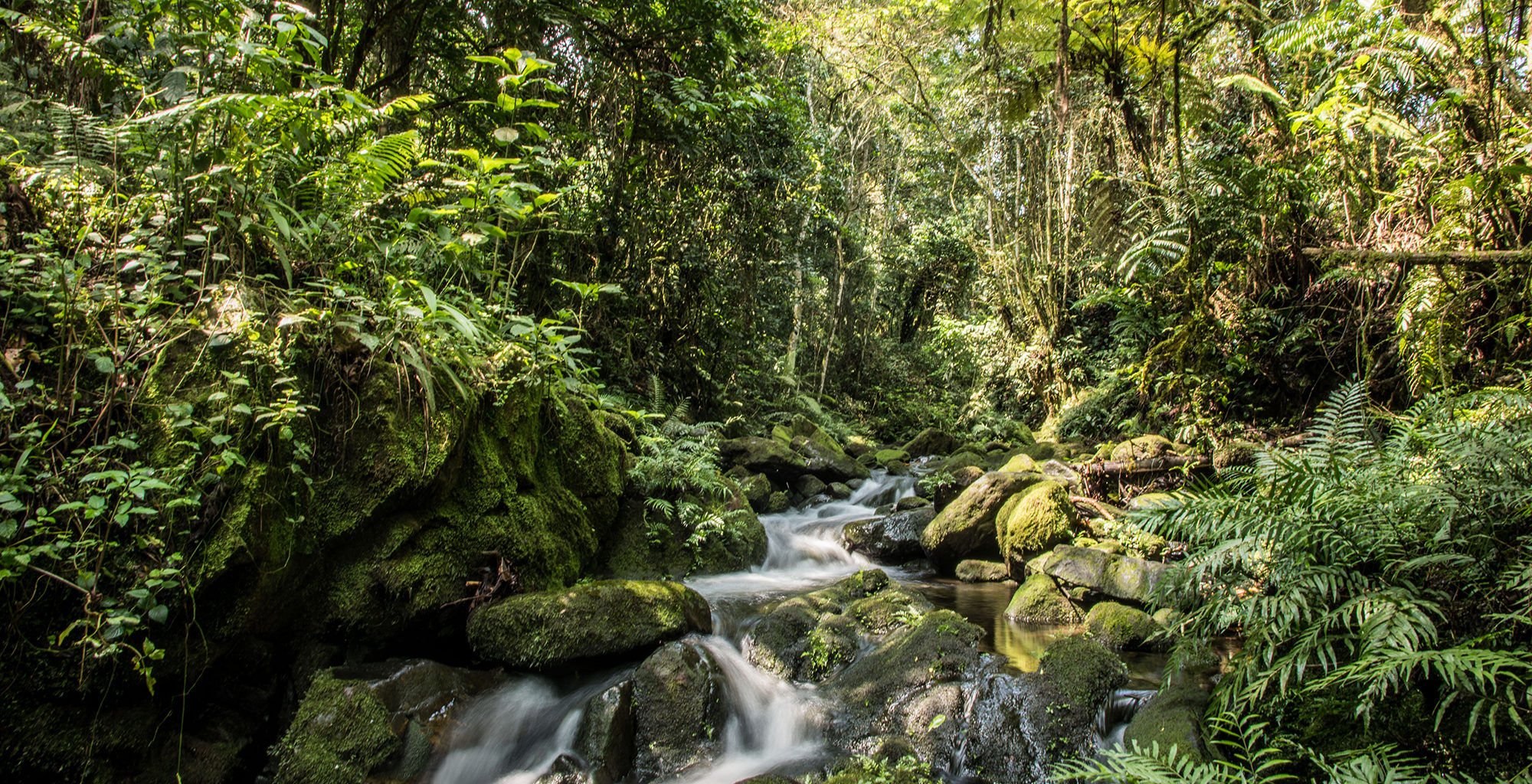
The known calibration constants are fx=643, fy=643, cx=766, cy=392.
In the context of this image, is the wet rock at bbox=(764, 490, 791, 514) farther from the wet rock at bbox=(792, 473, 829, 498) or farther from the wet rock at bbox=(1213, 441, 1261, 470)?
the wet rock at bbox=(1213, 441, 1261, 470)

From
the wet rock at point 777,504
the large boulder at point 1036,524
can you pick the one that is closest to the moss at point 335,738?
the large boulder at point 1036,524

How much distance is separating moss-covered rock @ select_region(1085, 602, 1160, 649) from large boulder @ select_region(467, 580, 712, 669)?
3.11 m

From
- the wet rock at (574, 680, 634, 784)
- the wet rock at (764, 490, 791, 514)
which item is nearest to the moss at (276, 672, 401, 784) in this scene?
the wet rock at (574, 680, 634, 784)

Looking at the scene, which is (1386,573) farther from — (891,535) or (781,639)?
(891,535)

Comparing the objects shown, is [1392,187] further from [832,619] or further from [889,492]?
[889,492]

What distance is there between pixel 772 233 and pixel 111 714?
904cm

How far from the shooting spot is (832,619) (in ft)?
16.1

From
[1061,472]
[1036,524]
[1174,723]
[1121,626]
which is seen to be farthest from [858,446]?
[1174,723]

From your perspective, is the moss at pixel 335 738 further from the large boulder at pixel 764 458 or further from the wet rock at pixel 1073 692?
the large boulder at pixel 764 458

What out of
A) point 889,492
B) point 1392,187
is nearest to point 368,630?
point 889,492

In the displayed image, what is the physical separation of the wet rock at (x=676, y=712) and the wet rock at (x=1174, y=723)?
2.17m

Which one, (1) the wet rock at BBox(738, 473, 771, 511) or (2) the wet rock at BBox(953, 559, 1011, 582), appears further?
(1) the wet rock at BBox(738, 473, 771, 511)

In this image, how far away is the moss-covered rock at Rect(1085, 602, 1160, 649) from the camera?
4.62m

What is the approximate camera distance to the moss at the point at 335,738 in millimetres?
2977
